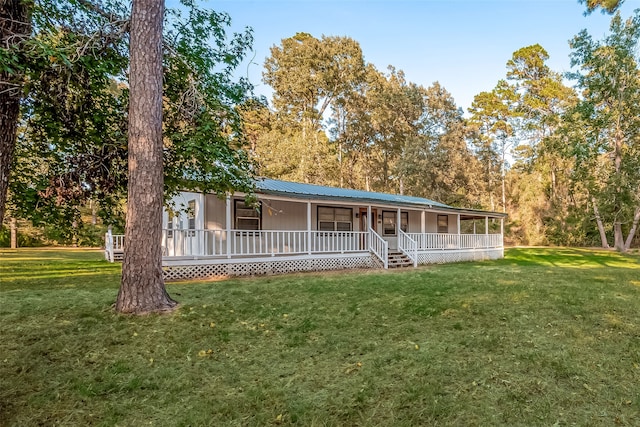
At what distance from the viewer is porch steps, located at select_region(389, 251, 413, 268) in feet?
45.8

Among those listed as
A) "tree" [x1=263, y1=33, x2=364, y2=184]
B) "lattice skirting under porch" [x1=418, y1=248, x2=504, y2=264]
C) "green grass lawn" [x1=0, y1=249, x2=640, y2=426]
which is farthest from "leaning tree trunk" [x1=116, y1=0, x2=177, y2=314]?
"tree" [x1=263, y1=33, x2=364, y2=184]

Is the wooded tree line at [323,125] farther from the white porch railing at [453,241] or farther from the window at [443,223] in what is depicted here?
the window at [443,223]

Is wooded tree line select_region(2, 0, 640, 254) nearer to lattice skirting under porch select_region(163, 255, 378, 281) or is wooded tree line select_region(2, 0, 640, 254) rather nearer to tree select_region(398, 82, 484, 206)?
tree select_region(398, 82, 484, 206)

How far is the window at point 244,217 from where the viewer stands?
38.7ft

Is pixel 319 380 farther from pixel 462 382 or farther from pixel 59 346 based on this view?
pixel 59 346

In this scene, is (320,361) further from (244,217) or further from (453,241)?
(453,241)

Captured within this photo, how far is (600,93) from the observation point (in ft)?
70.9

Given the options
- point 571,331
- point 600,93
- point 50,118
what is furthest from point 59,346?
point 600,93

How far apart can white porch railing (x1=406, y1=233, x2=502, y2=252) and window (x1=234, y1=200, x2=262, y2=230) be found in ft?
21.8

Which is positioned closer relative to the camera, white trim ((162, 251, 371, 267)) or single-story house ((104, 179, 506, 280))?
white trim ((162, 251, 371, 267))

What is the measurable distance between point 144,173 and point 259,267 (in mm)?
6288

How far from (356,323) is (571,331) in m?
3.15

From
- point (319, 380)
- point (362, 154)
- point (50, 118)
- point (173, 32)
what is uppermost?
point (362, 154)

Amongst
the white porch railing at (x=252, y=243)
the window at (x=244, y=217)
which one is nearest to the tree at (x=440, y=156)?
the white porch railing at (x=252, y=243)
